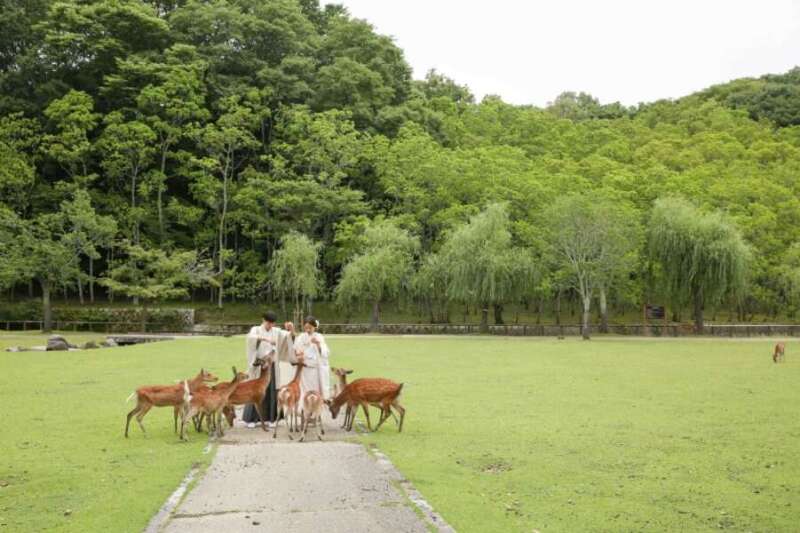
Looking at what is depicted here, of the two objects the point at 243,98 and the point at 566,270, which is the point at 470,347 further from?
the point at 243,98

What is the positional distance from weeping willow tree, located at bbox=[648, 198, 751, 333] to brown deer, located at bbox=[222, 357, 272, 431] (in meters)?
32.0

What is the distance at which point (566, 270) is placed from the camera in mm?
40062

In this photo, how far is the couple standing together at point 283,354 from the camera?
38.7 ft

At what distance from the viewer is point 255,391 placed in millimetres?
11109

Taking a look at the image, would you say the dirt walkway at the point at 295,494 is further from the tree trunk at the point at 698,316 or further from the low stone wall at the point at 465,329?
A: the tree trunk at the point at 698,316

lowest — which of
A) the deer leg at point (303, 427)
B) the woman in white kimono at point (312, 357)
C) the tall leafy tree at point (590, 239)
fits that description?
the deer leg at point (303, 427)

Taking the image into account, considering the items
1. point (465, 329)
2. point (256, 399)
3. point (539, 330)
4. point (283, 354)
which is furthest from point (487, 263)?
point (256, 399)

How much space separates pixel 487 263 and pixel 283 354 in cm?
2801

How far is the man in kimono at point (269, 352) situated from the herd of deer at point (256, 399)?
460 millimetres

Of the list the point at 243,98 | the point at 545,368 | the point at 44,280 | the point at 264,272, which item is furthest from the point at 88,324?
the point at 545,368

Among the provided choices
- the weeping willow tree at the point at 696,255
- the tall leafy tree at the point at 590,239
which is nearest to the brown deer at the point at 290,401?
the tall leafy tree at the point at 590,239

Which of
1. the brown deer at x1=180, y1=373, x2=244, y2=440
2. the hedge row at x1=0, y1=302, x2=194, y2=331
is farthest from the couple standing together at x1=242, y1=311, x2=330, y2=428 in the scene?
the hedge row at x1=0, y1=302, x2=194, y2=331

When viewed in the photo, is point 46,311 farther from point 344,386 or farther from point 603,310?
point 344,386

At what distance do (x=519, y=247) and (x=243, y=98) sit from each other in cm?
2521
